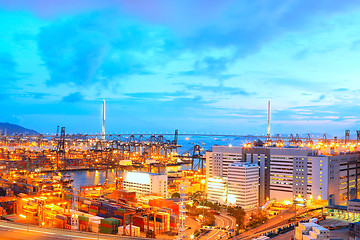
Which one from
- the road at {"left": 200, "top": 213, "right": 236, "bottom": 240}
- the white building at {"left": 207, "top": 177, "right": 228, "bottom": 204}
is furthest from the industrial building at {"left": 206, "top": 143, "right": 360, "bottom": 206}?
the road at {"left": 200, "top": 213, "right": 236, "bottom": 240}

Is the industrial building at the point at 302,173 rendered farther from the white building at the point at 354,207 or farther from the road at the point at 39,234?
the road at the point at 39,234

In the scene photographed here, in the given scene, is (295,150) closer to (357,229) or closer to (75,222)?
(357,229)

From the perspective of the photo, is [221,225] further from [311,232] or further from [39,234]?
[39,234]

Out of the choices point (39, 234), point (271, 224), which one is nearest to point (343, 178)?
point (271, 224)

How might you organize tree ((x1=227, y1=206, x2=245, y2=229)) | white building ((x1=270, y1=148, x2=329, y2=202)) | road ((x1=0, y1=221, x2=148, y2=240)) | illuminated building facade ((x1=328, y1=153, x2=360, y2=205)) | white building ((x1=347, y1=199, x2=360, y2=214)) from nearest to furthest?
road ((x1=0, y1=221, x2=148, y2=240))
tree ((x1=227, y1=206, x2=245, y2=229))
white building ((x1=347, y1=199, x2=360, y2=214))
white building ((x1=270, y1=148, x2=329, y2=202))
illuminated building facade ((x1=328, y1=153, x2=360, y2=205))

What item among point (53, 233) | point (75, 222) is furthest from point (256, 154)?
point (53, 233)

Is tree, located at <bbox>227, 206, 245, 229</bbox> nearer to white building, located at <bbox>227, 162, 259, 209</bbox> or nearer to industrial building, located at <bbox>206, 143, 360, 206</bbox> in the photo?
white building, located at <bbox>227, 162, 259, 209</bbox>
